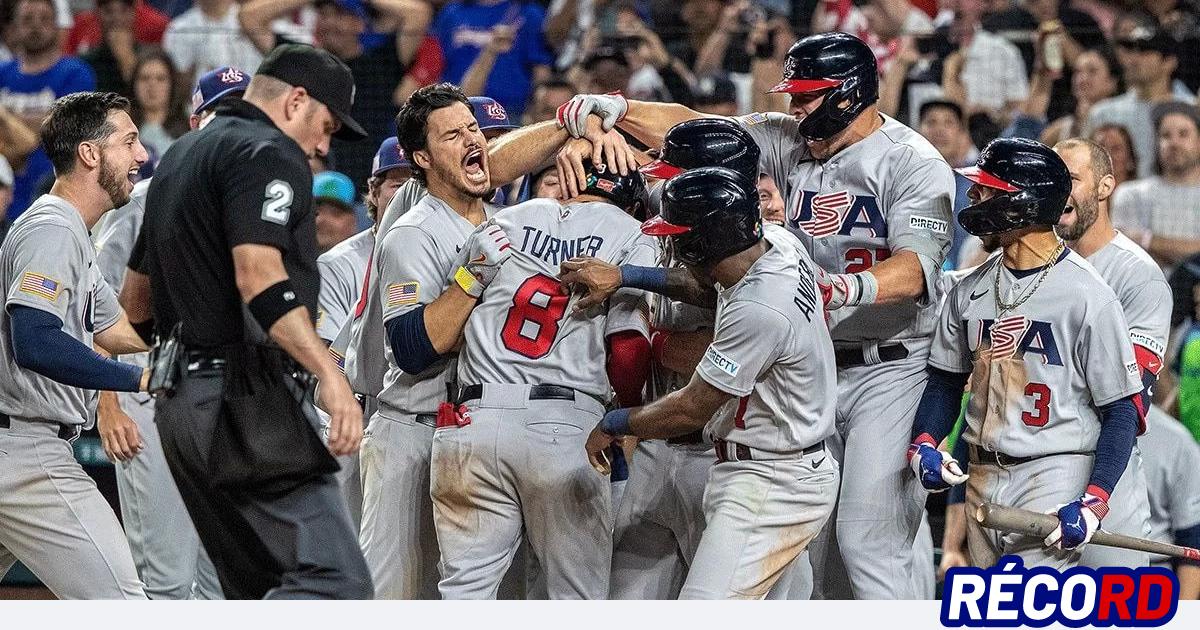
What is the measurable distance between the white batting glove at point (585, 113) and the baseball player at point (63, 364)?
1.47 metres

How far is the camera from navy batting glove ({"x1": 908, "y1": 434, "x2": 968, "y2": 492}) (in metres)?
4.77

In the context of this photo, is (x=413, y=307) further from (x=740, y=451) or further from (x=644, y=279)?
(x=740, y=451)

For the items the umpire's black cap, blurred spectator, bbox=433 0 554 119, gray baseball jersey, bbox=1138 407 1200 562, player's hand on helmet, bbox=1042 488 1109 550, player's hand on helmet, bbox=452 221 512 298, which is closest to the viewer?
the umpire's black cap

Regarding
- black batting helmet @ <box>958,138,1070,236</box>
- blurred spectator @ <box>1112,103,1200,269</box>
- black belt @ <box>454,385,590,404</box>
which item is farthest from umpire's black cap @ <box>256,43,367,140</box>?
blurred spectator @ <box>1112,103,1200,269</box>

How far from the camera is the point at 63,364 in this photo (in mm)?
4504

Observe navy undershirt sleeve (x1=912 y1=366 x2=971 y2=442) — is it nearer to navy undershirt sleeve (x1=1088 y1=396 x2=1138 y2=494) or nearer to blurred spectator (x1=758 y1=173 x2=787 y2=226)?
navy undershirt sleeve (x1=1088 y1=396 x2=1138 y2=494)

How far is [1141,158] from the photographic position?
30.0 ft

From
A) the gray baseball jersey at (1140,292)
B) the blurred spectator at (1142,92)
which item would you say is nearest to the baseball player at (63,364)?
the gray baseball jersey at (1140,292)

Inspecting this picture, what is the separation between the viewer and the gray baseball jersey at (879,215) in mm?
5160

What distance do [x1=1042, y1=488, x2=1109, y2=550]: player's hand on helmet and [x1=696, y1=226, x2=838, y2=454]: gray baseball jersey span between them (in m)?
0.75

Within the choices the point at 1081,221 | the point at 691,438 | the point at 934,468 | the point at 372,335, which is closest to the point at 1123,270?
the point at 1081,221

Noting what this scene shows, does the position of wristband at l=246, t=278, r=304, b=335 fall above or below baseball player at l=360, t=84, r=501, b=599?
above

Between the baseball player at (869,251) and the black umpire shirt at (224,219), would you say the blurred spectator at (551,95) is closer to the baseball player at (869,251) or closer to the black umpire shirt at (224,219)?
the baseball player at (869,251)

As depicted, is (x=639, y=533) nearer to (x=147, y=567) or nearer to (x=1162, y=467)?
(x=147, y=567)
